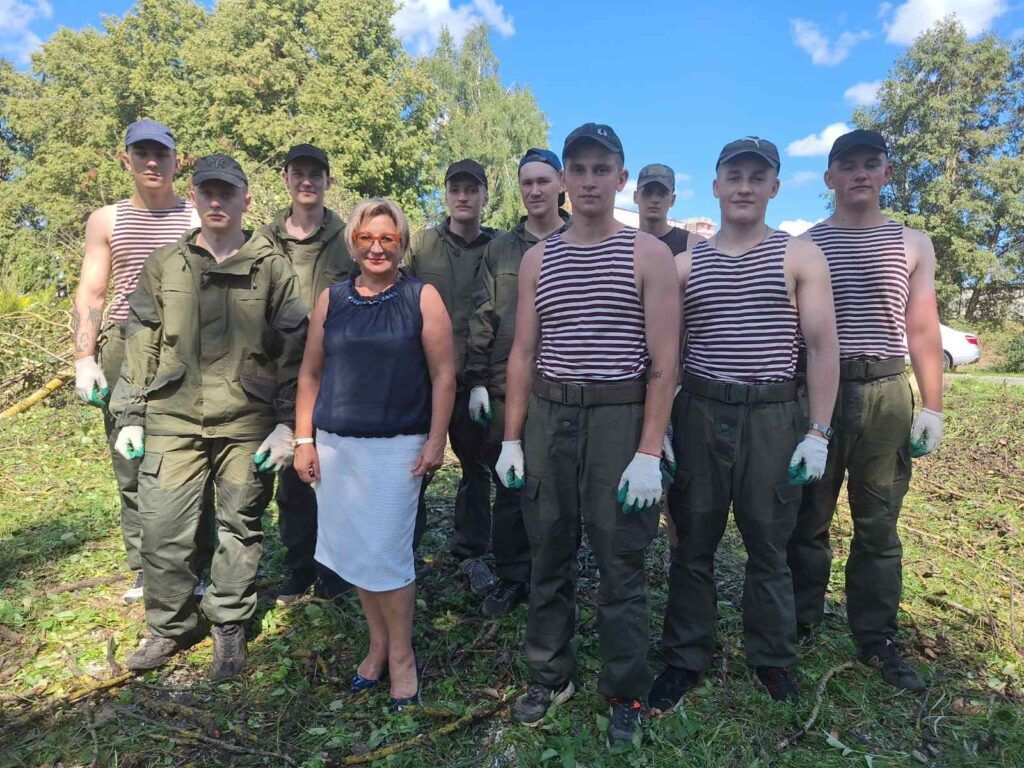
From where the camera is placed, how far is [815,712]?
2678 millimetres

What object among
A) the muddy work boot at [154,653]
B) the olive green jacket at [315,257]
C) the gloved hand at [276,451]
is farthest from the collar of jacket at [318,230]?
the muddy work boot at [154,653]

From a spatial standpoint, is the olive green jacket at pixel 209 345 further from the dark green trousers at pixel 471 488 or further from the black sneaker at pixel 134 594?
the black sneaker at pixel 134 594

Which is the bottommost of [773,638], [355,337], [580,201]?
[773,638]

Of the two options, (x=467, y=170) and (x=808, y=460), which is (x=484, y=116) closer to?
(x=467, y=170)

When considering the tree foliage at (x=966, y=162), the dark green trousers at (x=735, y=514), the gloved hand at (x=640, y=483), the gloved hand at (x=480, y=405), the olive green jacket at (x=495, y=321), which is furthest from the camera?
the tree foliage at (x=966, y=162)

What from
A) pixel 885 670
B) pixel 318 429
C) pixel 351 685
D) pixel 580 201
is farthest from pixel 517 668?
pixel 580 201

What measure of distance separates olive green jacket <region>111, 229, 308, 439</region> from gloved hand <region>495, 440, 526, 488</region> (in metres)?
1.11

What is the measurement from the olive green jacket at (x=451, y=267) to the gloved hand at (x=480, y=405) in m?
0.48

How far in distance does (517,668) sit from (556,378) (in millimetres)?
1525

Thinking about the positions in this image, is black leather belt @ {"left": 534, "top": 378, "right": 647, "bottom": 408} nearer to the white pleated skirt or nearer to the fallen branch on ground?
the white pleated skirt

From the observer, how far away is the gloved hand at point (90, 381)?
129 inches

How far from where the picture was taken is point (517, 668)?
10.1 ft

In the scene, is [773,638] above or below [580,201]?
below

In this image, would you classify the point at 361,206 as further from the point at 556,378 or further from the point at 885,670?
the point at 885,670
